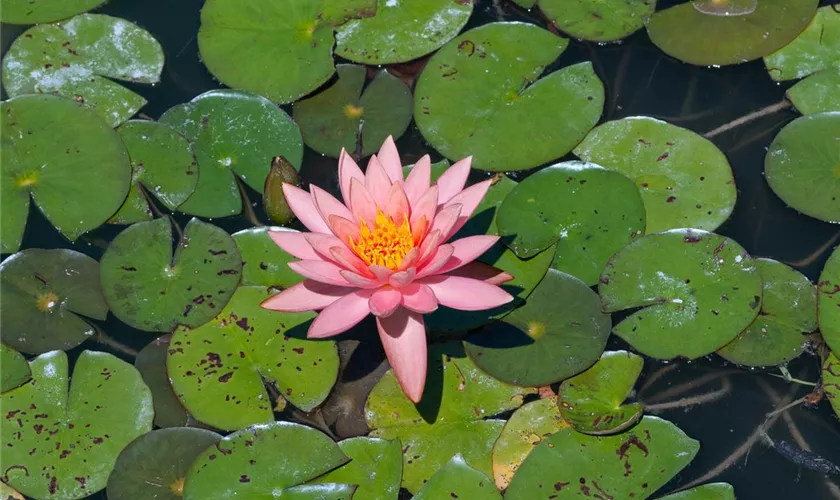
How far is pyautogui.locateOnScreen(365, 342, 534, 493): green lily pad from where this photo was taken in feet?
10.2

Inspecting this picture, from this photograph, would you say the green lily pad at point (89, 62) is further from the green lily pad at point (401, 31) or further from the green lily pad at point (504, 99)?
the green lily pad at point (504, 99)

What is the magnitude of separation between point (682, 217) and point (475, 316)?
3.70 ft

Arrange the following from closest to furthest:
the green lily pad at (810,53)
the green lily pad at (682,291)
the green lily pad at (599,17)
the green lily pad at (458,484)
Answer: the green lily pad at (458,484)
the green lily pad at (682,291)
the green lily pad at (810,53)
the green lily pad at (599,17)

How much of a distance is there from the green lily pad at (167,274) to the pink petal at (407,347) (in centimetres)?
98

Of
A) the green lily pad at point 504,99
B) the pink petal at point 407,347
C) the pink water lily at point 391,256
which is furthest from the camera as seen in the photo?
the green lily pad at point 504,99

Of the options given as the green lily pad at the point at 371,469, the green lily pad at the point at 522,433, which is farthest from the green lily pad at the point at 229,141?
the green lily pad at the point at 522,433

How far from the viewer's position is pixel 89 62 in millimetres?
4066

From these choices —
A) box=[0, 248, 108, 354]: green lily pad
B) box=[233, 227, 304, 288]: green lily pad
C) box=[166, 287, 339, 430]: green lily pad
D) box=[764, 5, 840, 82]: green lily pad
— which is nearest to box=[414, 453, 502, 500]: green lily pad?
box=[166, 287, 339, 430]: green lily pad

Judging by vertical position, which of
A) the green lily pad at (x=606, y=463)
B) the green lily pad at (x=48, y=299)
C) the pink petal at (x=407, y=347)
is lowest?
the green lily pad at (x=606, y=463)

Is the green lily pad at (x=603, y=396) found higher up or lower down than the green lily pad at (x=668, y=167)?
lower down

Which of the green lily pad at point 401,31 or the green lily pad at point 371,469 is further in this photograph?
the green lily pad at point 401,31

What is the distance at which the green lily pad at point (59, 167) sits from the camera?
3697 millimetres

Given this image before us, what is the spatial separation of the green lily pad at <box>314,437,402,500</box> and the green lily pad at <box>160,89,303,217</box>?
138 cm

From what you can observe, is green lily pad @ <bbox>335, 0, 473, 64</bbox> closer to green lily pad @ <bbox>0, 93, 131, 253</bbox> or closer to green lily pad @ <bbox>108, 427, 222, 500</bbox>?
green lily pad @ <bbox>0, 93, 131, 253</bbox>
